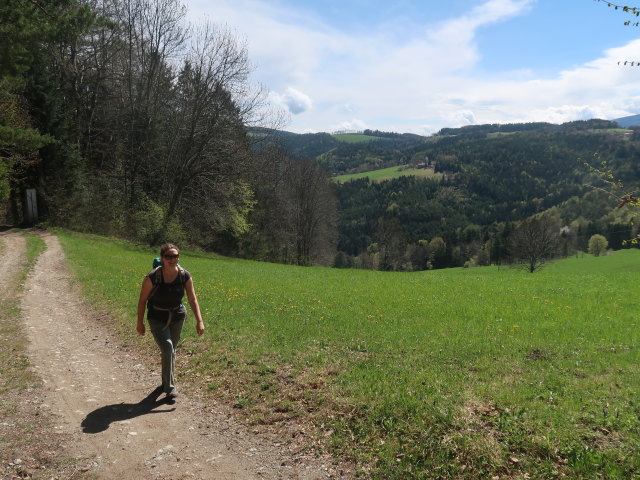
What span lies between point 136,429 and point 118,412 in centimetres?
78

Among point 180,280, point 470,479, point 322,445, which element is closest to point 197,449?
point 322,445

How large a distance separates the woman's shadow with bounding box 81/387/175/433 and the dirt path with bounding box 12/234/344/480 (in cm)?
2

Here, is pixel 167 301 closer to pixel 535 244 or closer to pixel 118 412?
pixel 118 412

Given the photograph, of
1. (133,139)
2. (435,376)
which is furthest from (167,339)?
(133,139)

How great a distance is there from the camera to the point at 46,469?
17.6 ft

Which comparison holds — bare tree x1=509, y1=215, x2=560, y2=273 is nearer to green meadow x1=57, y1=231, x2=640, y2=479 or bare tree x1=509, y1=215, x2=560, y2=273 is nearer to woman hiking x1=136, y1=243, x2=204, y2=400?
green meadow x1=57, y1=231, x2=640, y2=479

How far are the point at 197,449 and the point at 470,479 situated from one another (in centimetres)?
382

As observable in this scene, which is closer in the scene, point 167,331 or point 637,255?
point 167,331

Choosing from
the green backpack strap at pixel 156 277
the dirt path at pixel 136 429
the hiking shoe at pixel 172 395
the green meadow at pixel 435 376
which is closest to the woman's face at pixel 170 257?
the green backpack strap at pixel 156 277

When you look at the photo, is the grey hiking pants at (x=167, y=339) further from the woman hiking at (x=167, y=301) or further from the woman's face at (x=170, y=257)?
the woman's face at (x=170, y=257)

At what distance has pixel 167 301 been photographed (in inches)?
282

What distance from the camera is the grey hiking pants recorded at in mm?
7281

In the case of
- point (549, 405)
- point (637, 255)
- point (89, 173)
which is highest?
point (89, 173)

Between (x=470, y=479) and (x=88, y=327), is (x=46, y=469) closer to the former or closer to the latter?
(x=470, y=479)
